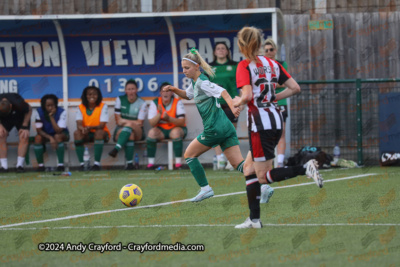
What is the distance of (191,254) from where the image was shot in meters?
5.34

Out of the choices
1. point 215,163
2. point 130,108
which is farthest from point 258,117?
point 130,108

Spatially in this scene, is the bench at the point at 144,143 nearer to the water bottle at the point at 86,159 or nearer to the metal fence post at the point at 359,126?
the water bottle at the point at 86,159

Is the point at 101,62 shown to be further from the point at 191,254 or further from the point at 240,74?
the point at 191,254

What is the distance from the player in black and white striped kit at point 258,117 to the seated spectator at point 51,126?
333 inches

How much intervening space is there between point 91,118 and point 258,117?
8.47 metres

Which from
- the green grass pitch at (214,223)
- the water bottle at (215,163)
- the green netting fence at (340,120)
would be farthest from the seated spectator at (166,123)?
the green grass pitch at (214,223)

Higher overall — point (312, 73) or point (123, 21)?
point (123, 21)

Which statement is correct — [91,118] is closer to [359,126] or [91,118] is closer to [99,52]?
[99,52]

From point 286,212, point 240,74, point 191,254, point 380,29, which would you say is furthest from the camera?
point 380,29

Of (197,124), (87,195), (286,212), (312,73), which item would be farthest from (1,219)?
(312,73)

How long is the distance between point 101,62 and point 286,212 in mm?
8573

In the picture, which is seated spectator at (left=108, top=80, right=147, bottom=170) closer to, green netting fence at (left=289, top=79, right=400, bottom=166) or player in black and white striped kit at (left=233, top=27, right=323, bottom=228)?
green netting fence at (left=289, top=79, right=400, bottom=166)

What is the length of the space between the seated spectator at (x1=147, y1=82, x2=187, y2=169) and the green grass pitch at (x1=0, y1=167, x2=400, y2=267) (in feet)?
8.74

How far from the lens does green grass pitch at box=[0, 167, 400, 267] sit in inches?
205
